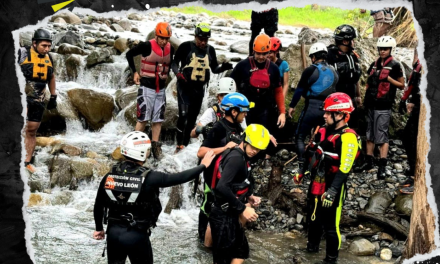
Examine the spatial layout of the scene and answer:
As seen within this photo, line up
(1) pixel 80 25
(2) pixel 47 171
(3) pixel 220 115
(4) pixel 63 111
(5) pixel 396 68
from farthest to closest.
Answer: (1) pixel 80 25 → (4) pixel 63 111 → (2) pixel 47 171 → (5) pixel 396 68 → (3) pixel 220 115

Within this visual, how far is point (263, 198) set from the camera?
8.25 metres

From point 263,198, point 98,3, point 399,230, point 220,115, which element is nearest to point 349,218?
point 399,230

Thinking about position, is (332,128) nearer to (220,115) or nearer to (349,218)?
(220,115)

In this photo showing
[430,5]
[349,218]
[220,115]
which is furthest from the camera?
[349,218]

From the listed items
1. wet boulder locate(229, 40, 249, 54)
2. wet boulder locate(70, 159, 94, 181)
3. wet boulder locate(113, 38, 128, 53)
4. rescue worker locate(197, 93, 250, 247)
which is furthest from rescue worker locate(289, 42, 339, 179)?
wet boulder locate(113, 38, 128, 53)

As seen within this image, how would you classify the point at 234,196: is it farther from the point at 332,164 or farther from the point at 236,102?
the point at 332,164

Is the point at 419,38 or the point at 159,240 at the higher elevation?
the point at 419,38

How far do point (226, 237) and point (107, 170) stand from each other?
4.31 meters

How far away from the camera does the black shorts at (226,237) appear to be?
5.04m

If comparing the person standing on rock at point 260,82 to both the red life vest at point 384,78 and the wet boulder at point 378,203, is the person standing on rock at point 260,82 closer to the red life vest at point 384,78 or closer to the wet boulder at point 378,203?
the red life vest at point 384,78

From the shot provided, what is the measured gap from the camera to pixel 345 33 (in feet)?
25.0

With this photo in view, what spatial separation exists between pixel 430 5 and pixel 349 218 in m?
4.67

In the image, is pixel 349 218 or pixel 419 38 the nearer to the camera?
pixel 419 38

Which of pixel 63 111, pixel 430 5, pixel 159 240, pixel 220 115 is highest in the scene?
pixel 430 5
